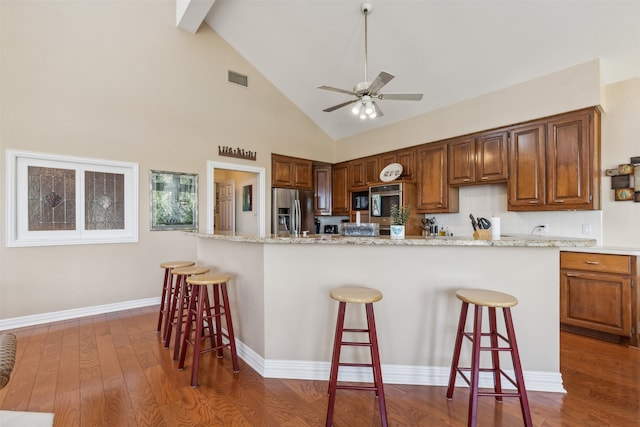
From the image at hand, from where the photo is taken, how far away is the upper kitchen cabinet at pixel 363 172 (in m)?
5.31

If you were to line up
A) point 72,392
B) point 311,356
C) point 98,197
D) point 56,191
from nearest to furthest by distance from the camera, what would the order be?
point 72,392 → point 311,356 → point 56,191 → point 98,197

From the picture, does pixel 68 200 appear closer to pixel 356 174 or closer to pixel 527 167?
pixel 356 174

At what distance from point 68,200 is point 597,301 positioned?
5.97 meters

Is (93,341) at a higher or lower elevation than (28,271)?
lower

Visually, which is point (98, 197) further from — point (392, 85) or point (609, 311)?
point (609, 311)

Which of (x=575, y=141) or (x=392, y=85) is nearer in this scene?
(x=575, y=141)

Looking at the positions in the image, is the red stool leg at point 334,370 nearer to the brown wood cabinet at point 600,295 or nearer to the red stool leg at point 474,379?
the red stool leg at point 474,379

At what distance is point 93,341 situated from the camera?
291cm

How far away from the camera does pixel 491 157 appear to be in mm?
3861

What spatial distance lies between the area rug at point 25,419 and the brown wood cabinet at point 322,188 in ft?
15.5

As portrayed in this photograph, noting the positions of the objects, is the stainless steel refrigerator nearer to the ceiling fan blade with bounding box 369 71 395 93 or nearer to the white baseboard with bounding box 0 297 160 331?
the white baseboard with bounding box 0 297 160 331

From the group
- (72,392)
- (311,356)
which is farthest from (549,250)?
(72,392)

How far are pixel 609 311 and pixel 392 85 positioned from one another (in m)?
3.61

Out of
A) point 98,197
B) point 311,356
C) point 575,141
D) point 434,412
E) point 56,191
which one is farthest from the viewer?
point 98,197
